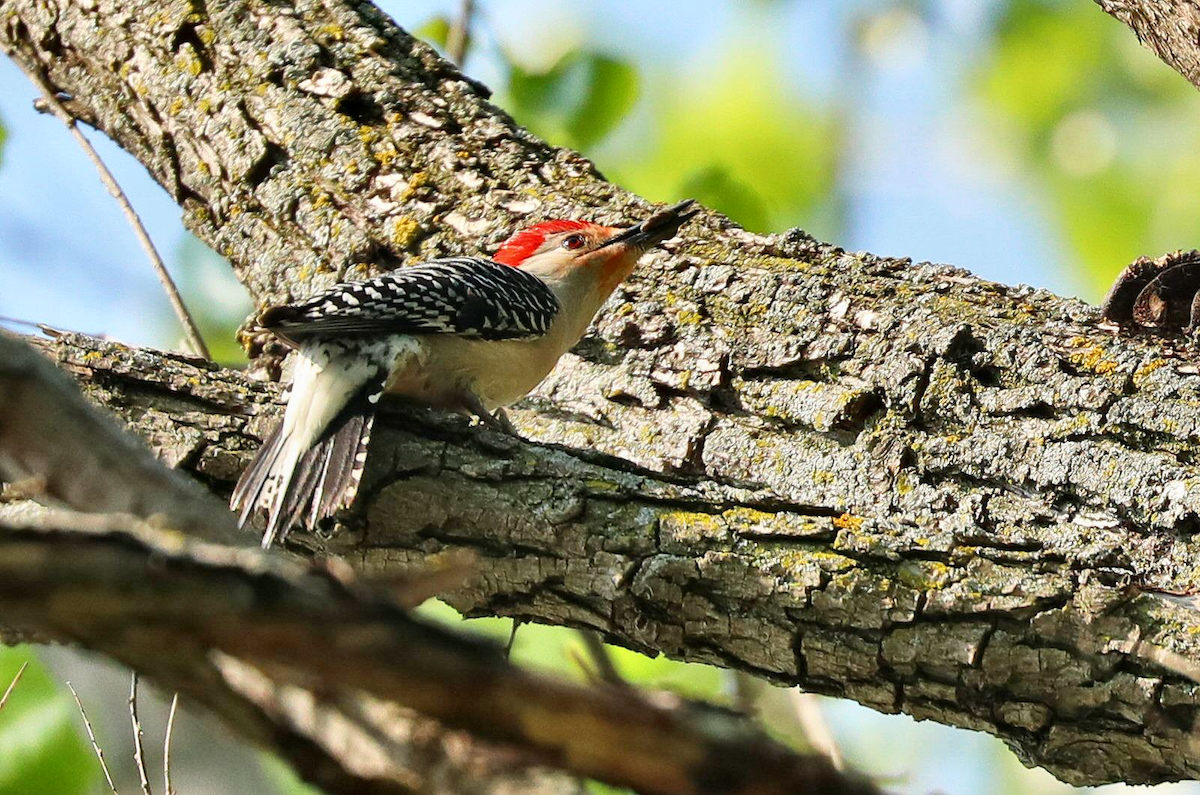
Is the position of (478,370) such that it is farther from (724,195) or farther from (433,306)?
(724,195)

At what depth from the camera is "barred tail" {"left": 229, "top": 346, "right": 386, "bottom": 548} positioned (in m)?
2.97

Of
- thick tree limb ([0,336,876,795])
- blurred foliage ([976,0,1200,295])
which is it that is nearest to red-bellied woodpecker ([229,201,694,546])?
thick tree limb ([0,336,876,795])

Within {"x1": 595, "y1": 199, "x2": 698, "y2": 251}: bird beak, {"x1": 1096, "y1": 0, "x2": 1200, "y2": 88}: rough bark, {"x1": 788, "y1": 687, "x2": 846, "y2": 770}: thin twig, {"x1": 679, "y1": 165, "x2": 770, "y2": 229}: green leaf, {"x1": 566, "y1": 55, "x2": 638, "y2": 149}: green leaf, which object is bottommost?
{"x1": 788, "y1": 687, "x2": 846, "y2": 770}: thin twig

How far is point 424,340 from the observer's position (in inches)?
155

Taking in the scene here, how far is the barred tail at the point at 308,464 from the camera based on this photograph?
2967 millimetres

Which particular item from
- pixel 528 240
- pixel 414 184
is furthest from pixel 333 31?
pixel 528 240

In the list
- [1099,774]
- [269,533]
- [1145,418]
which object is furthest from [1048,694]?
[269,533]

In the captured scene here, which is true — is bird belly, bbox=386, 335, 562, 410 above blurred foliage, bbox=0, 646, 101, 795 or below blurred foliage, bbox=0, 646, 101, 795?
above

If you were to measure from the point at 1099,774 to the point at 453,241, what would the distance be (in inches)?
108

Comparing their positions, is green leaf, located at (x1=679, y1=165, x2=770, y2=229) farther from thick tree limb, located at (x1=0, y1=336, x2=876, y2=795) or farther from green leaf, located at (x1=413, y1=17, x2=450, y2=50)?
thick tree limb, located at (x1=0, y1=336, x2=876, y2=795)

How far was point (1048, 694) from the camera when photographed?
2.48 meters

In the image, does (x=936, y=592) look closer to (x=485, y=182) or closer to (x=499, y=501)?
(x=499, y=501)

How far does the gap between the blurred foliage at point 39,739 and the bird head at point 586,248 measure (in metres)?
2.29

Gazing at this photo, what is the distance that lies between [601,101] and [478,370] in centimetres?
183
